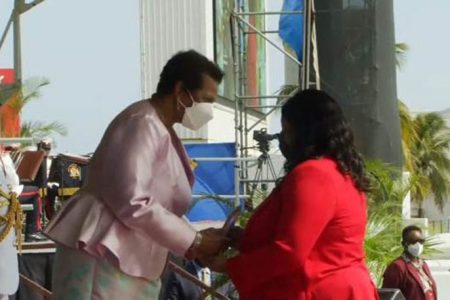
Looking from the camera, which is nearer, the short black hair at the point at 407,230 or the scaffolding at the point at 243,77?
the scaffolding at the point at 243,77

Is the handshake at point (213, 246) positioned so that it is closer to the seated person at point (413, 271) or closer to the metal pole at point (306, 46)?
the metal pole at point (306, 46)

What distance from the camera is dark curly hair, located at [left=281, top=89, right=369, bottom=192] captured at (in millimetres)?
3773

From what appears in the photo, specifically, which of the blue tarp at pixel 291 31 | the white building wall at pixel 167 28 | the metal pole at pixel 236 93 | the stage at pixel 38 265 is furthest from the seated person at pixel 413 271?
the white building wall at pixel 167 28

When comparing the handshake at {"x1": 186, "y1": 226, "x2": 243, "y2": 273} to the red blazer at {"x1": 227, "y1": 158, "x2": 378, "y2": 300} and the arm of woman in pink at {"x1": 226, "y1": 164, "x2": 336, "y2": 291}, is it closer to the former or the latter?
the red blazer at {"x1": 227, "y1": 158, "x2": 378, "y2": 300}

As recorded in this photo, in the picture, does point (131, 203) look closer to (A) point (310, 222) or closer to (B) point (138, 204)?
(B) point (138, 204)

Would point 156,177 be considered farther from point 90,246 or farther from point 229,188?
point 229,188

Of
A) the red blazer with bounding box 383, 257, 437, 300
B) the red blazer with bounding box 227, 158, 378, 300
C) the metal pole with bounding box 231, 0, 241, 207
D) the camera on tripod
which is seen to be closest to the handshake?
the red blazer with bounding box 227, 158, 378, 300

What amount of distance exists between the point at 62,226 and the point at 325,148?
889 mm

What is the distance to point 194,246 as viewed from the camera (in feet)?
12.9

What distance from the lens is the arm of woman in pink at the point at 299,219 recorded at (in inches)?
143

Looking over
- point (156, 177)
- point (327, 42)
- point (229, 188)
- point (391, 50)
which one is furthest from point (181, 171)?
point (229, 188)

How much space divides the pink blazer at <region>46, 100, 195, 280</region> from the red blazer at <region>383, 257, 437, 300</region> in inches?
166

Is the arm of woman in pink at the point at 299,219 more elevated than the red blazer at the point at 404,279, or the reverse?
the arm of woman in pink at the point at 299,219

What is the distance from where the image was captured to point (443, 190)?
49.8 meters
